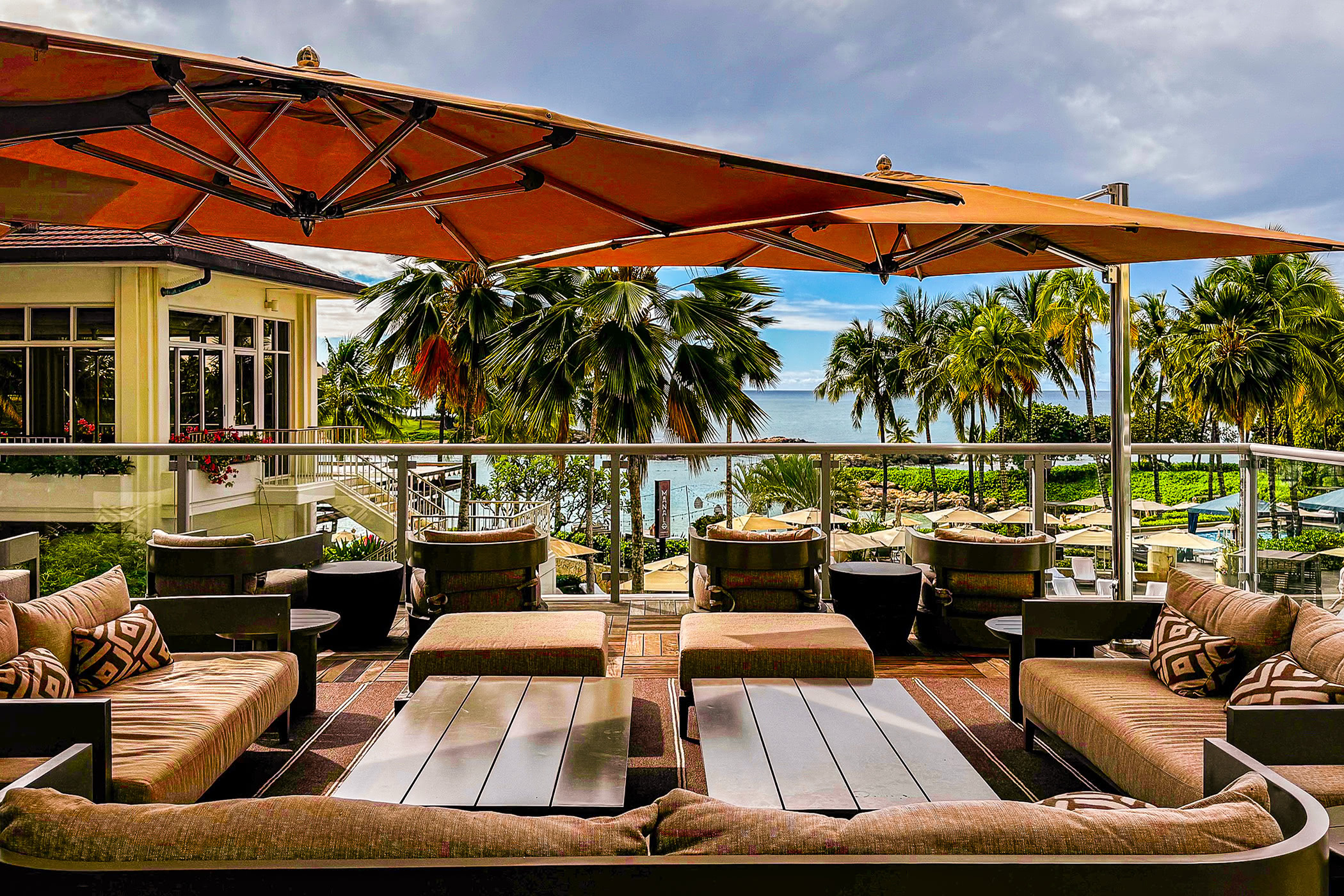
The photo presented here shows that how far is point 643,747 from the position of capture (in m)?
3.70

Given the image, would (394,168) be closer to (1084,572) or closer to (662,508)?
(1084,572)

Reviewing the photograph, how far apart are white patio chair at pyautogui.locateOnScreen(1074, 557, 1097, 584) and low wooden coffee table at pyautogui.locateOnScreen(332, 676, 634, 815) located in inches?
96.6

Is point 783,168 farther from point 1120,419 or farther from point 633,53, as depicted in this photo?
point 633,53

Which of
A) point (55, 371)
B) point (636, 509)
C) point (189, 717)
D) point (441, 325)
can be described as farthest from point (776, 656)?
point (55, 371)

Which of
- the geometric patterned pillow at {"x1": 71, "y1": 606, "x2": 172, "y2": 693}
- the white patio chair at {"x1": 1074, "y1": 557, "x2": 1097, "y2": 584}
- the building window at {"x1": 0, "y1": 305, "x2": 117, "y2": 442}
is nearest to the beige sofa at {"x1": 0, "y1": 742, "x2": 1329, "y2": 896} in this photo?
the geometric patterned pillow at {"x1": 71, "y1": 606, "x2": 172, "y2": 693}

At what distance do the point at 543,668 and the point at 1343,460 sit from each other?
391cm

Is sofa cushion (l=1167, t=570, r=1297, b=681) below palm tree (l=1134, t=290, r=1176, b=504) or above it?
below

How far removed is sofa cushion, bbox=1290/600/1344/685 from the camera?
9.12 ft

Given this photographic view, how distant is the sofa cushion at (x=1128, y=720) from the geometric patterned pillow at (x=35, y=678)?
297 cm

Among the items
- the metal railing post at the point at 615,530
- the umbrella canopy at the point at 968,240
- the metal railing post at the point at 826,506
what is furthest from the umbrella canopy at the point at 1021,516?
the metal railing post at the point at 615,530

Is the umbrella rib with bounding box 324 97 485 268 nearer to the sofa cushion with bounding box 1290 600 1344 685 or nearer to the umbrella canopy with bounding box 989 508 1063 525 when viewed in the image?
the sofa cushion with bounding box 1290 600 1344 685

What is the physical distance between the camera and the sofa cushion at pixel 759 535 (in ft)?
15.5

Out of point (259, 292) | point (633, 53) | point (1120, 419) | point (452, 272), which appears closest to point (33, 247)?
point (259, 292)

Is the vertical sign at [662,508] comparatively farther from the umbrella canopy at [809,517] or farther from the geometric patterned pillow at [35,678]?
the geometric patterned pillow at [35,678]
